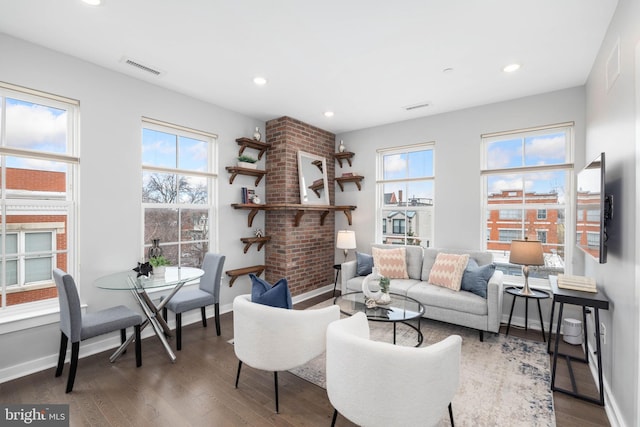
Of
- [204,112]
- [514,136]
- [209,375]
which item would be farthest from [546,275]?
[204,112]

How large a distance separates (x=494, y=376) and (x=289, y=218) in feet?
10.1

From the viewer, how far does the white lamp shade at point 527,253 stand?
126 inches

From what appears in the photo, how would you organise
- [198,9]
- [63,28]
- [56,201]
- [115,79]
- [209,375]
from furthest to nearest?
[115,79], [56,201], [209,375], [63,28], [198,9]

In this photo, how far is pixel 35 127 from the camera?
8.96 feet

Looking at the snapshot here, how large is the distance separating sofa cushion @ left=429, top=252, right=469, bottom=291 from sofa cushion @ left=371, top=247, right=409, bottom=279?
0.40 meters

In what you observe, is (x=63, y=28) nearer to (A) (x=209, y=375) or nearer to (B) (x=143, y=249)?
(B) (x=143, y=249)

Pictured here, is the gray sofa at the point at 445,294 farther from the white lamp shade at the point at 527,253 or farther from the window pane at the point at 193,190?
the window pane at the point at 193,190

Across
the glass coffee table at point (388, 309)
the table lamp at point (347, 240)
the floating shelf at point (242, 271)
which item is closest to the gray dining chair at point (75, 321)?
the floating shelf at point (242, 271)

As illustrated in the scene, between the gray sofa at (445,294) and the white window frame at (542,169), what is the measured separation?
66cm

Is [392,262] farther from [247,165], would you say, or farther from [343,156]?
[247,165]

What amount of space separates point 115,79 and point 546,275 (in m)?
5.41

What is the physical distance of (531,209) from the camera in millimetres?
3801

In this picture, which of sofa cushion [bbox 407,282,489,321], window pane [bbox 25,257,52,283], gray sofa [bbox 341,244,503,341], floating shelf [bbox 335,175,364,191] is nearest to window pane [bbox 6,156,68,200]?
window pane [bbox 25,257,52,283]

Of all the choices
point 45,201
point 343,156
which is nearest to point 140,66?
point 45,201
